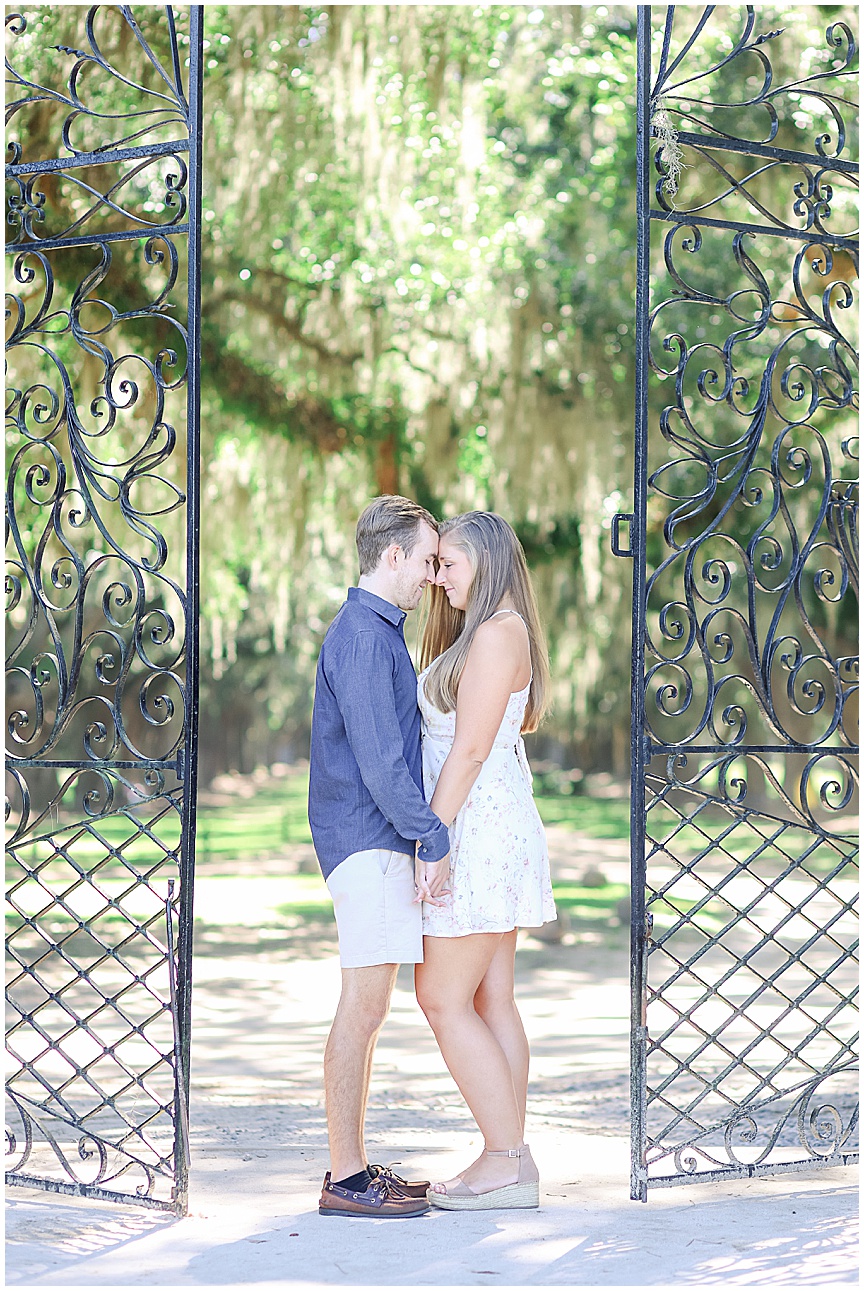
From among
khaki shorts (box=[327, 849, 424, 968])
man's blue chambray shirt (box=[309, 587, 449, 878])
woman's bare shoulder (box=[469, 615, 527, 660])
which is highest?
woman's bare shoulder (box=[469, 615, 527, 660])

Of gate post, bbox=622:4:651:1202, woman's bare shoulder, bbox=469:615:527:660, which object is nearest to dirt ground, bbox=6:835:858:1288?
gate post, bbox=622:4:651:1202

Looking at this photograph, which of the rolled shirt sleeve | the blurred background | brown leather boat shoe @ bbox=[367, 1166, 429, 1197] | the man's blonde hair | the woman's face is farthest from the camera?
the blurred background

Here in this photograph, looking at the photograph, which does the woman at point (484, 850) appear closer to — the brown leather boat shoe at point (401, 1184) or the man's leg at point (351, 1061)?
the brown leather boat shoe at point (401, 1184)

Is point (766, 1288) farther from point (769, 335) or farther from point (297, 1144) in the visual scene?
point (769, 335)

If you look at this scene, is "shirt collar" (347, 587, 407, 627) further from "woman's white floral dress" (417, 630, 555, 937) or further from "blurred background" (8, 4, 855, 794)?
"blurred background" (8, 4, 855, 794)

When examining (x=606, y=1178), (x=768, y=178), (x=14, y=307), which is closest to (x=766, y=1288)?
(x=606, y=1178)

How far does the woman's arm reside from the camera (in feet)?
12.7

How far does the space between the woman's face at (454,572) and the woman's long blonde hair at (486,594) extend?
1 cm

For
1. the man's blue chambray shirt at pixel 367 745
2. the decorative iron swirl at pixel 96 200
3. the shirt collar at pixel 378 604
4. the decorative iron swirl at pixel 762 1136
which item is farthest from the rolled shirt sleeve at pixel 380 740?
the decorative iron swirl at pixel 96 200

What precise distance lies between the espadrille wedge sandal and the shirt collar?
5.30 ft

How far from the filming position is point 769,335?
1038 cm

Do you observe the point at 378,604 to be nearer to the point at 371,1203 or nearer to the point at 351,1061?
the point at 351,1061

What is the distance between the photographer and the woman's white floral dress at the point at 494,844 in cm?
388

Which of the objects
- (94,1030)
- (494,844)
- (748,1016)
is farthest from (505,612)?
(94,1030)
